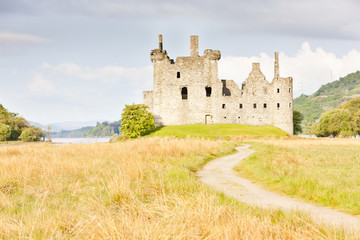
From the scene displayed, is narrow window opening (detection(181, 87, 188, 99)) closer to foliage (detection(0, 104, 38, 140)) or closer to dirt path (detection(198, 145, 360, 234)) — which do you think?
foliage (detection(0, 104, 38, 140))

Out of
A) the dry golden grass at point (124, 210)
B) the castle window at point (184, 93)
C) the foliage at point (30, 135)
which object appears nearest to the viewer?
the dry golden grass at point (124, 210)

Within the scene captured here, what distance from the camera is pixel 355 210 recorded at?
6723 mm

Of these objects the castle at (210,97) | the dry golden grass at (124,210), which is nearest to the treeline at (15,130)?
the castle at (210,97)

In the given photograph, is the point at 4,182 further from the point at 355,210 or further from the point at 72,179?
the point at 355,210

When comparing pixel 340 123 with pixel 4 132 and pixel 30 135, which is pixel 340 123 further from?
pixel 4 132

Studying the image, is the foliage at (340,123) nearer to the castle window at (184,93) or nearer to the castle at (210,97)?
the castle at (210,97)

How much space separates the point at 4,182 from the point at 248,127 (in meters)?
48.4

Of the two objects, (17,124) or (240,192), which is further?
(17,124)

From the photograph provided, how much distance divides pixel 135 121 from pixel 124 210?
44.1 meters

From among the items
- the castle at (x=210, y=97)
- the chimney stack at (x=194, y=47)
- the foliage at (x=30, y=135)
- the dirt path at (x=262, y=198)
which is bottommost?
the dirt path at (x=262, y=198)

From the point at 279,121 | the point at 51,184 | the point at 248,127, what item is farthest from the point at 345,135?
the point at 51,184

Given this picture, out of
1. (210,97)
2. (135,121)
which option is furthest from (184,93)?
(135,121)

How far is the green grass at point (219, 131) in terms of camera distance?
Answer: 159ft

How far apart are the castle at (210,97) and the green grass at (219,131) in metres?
2.82
